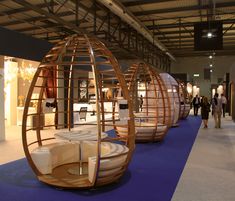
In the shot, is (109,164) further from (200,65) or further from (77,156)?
(200,65)

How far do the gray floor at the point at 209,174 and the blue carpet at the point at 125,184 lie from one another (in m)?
0.16

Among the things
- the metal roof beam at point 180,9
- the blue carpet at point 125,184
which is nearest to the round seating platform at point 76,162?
the blue carpet at point 125,184

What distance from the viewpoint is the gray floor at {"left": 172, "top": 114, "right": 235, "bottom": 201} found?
406 centimetres

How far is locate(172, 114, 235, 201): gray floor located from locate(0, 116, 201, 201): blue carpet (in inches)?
6.2

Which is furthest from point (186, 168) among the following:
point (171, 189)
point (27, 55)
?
point (27, 55)

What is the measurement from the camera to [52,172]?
4.82 m

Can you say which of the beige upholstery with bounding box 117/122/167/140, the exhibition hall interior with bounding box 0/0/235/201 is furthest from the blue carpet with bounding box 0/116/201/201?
the beige upholstery with bounding box 117/122/167/140

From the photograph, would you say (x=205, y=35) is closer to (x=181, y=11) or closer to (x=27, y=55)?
(x=181, y=11)

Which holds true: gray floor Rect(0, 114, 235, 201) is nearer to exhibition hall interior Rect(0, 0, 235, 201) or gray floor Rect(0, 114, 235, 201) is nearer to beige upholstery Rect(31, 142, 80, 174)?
exhibition hall interior Rect(0, 0, 235, 201)

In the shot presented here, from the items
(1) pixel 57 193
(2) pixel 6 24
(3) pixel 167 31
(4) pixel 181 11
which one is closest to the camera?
(1) pixel 57 193

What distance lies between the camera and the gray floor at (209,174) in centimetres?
406

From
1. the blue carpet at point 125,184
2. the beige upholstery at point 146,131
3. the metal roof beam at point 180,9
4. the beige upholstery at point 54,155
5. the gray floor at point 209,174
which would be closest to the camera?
the blue carpet at point 125,184

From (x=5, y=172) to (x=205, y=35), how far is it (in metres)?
8.37

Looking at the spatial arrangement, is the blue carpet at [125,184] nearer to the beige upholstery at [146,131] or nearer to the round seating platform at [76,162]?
the round seating platform at [76,162]
